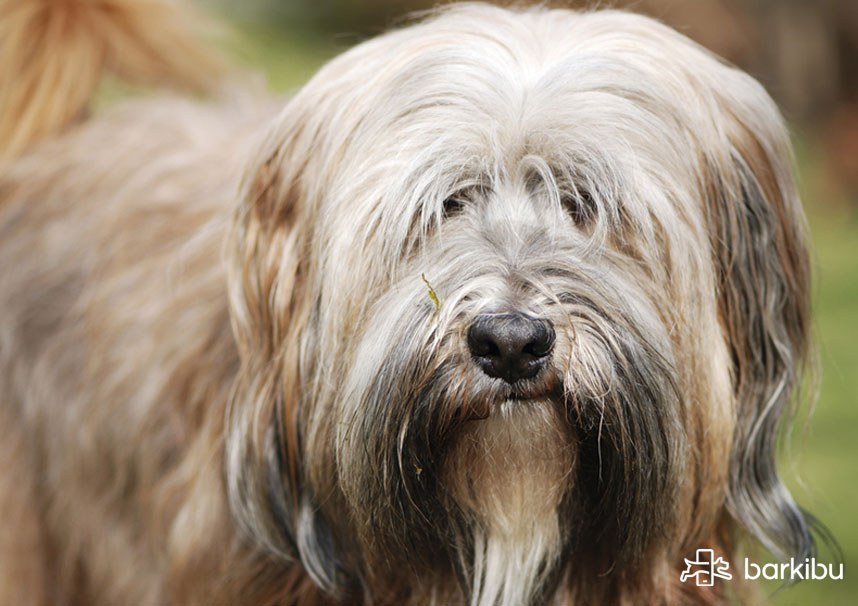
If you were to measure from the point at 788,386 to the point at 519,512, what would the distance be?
68cm

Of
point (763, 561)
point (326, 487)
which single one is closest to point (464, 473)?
point (326, 487)

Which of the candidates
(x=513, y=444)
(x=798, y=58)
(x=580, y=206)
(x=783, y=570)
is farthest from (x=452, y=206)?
(x=798, y=58)

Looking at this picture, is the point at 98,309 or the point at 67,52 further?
the point at 67,52

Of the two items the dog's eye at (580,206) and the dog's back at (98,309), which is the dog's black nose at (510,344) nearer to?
the dog's eye at (580,206)

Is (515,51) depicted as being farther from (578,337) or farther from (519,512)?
(519,512)

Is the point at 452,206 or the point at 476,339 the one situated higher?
the point at 452,206

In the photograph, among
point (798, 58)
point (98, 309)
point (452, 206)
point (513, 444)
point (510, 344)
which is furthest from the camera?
point (798, 58)

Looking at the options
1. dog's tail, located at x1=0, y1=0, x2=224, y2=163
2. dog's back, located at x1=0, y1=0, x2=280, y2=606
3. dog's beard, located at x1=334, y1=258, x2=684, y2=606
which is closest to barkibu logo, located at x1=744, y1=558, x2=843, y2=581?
dog's beard, located at x1=334, y1=258, x2=684, y2=606

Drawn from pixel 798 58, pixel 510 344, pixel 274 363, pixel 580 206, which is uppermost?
pixel 798 58

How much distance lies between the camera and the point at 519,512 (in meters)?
2.26

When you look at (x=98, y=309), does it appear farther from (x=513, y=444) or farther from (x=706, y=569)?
(x=706, y=569)

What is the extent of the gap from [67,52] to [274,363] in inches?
66.9

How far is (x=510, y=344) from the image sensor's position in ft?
6.46

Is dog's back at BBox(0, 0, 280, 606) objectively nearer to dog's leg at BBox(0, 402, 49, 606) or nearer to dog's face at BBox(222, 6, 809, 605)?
dog's leg at BBox(0, 402, 49, 606)
